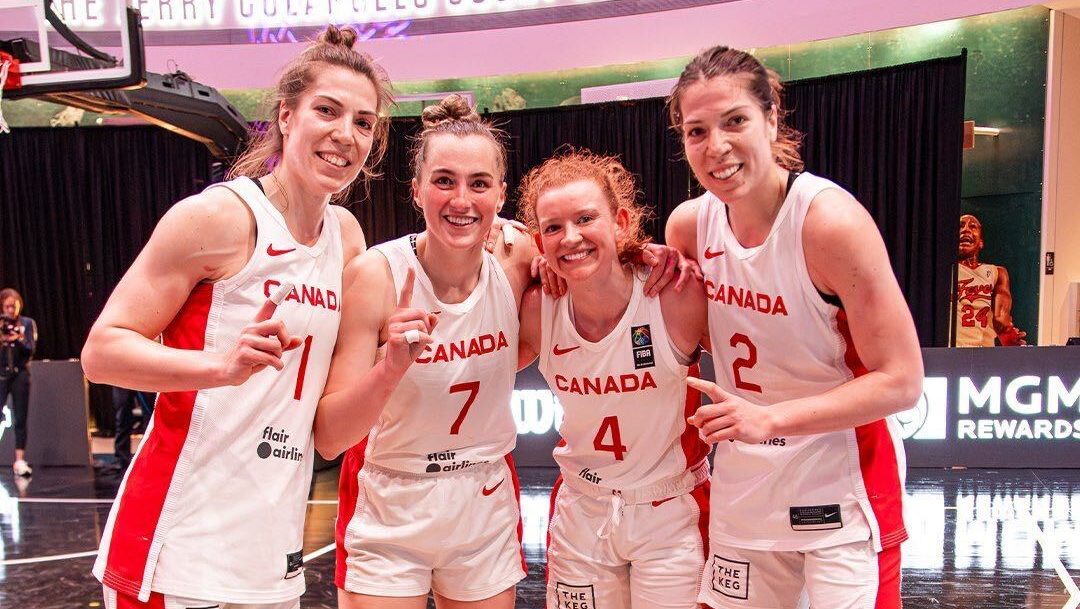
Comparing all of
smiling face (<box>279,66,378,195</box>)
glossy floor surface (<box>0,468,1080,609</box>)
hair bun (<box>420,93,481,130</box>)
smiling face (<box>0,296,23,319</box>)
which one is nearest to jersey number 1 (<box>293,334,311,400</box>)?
smiling face (<box>279,66,378,195</box>)

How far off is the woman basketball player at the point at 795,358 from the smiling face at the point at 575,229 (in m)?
0.31

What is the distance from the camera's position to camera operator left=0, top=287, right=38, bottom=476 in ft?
23.9

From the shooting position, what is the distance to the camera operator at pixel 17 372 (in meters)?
7.29

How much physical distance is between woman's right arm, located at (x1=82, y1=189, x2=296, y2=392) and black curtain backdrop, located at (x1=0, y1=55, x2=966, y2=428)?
7.69 metres

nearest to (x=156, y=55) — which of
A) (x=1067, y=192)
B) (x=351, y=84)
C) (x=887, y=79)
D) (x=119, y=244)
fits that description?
(x=119, y=244)

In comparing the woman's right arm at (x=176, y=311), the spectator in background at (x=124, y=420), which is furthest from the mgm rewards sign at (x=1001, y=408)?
the spectator in background at (x=124, y=420)

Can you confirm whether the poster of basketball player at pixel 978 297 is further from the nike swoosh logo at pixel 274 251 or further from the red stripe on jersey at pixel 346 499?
the nike swoosh logo at pixel 274 251

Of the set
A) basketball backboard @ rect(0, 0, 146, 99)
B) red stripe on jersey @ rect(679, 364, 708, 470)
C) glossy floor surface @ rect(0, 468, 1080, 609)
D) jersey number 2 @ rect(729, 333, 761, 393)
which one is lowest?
glossy floor surface @ rect(0, 468, 1080, 609)

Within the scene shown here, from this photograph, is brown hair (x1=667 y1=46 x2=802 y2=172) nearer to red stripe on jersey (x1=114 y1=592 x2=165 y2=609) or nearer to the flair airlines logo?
red stripe on jersey (x1=114 y1=592 x2=165 y2=609)

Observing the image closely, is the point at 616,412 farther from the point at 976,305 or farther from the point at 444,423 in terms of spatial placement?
the point at 976,305

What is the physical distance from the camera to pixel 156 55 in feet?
33.6

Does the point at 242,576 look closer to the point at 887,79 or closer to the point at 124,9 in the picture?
the point at 124,9

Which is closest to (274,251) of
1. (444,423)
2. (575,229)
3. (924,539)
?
(444,423)

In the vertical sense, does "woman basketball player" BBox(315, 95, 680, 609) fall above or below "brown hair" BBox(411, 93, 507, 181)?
below
